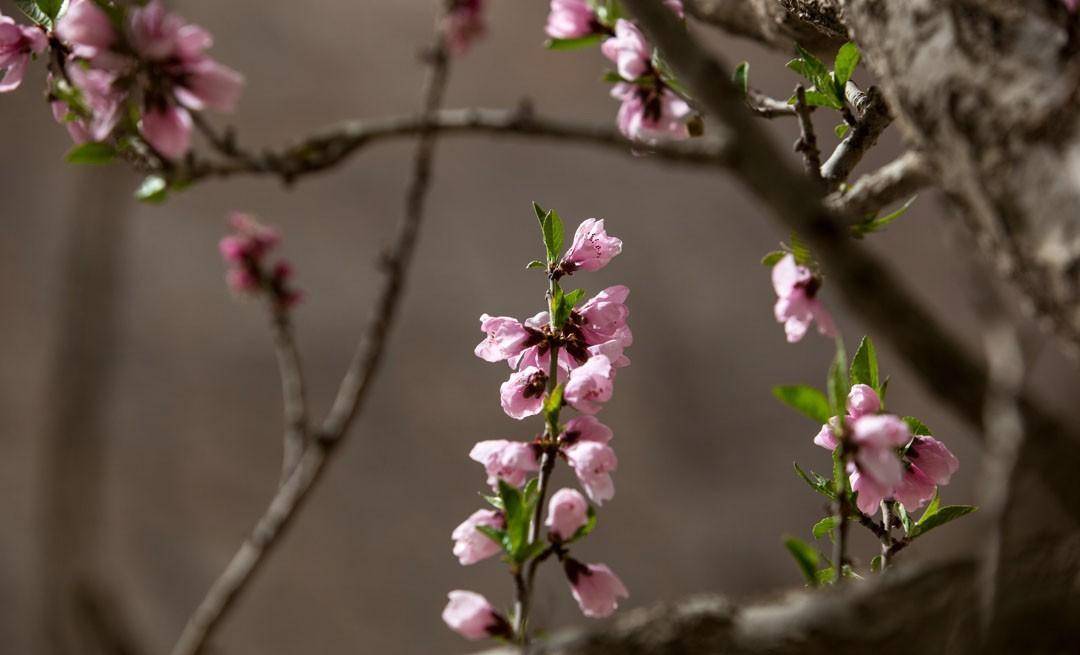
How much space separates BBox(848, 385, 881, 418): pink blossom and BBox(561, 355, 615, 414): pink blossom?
15 centimetres

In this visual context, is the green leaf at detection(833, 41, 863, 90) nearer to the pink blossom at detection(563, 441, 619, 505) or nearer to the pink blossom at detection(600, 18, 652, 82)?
the pink blossom at detection(600, 18, 652, 82)

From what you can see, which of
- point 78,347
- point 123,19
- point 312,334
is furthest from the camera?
point 312,334

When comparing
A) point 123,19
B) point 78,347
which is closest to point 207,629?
point 78,347

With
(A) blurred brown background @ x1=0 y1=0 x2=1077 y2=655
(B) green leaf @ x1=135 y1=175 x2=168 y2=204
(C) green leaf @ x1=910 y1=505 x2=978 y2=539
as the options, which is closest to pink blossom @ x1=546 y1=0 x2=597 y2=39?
(B) green leaf @ x1=135 y1=175 x2=168 y2=204

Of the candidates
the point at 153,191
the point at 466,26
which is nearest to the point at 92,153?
the point at 153,191

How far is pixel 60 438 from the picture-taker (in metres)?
1.09

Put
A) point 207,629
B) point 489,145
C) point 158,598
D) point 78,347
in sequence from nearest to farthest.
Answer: point 207,629, point 78,347, point 158,598, point 489,145

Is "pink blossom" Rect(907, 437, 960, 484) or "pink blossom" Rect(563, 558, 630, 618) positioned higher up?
"pink blossom" Rect(907, 437, 960, 484)

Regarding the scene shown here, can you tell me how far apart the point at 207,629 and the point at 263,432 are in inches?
123

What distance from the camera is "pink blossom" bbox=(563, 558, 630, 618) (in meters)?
0.66

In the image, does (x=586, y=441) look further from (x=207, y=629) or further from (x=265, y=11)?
(x=265, y=11)

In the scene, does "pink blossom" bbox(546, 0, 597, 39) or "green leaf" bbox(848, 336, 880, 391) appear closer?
"green leaf" bbox(848, 336, 880, 391)

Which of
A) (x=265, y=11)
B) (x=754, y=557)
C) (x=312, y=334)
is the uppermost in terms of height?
(x=265, y=11)

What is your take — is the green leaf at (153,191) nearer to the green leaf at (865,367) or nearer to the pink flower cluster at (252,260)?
the green leaf at (865,367)
